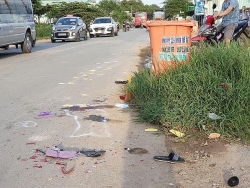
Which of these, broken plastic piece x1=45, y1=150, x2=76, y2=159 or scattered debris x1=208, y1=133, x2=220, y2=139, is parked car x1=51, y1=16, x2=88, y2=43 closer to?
scattered debris x1=208, y1=133, x2=220, y2=139

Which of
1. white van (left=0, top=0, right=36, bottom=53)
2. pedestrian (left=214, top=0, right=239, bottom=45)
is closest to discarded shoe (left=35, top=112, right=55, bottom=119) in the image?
pedestrian (left=214, top=0, right=239, bottom=45)

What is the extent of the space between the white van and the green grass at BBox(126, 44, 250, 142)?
32.0 ft

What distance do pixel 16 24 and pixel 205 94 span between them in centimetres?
1181

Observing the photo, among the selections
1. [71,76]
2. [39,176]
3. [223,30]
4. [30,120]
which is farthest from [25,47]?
[39,176]

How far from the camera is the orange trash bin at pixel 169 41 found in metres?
6.17

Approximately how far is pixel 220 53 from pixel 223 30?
4385 millimetres

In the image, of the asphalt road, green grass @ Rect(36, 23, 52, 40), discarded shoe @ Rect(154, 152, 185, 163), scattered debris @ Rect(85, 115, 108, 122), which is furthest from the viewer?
green grass @ Rect(36, 23, 52, 40)

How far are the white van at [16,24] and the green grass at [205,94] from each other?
9.76 meters

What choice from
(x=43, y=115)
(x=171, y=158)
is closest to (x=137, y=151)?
(x=171, y=158)

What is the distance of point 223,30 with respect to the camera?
972cm

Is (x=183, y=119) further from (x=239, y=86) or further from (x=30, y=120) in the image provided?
(x=30, y=120)

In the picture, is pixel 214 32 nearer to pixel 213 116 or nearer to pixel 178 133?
pixel 213 116

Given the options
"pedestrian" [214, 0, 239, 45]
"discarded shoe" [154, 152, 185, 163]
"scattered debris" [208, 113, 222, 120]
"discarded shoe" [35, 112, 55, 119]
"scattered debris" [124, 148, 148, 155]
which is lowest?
"scattered debris" [124, 148, 148, 155]

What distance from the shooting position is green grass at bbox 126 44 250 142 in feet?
15.5
